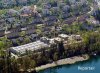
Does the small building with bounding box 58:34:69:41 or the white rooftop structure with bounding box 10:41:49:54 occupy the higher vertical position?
the white rooftop structure with bounding box 10:41:49:54

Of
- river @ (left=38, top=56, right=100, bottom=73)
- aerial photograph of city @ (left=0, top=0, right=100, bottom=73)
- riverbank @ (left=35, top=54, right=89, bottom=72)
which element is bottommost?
river @ (left=38, top=56, right=100, bottom=73)

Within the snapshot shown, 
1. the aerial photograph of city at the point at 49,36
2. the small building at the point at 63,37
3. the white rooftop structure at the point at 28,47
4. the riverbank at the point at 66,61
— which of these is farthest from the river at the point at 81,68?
the small building at the point at 63,37

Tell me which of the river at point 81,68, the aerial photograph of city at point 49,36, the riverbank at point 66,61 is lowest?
the river at point 81,68

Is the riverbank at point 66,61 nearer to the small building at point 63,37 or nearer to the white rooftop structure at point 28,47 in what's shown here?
the white rooftop structure at point 28,47

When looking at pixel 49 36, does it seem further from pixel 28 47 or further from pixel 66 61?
pixel 66 61

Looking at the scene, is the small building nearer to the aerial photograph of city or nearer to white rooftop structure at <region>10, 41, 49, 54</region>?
the aerial photograph of city

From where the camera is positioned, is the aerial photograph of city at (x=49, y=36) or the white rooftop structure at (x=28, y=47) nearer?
the aerial photograph of city at (x=49, y=36)

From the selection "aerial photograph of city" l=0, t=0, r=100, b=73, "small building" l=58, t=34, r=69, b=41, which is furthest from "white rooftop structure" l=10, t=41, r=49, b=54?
"small building" l=58, t=34, r=69, b=41

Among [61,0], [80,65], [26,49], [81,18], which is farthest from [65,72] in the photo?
[61,0]

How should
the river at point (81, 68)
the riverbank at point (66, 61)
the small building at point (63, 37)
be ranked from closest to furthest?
the river at point (81, 68), the riverbank at point (66, 61), the small building at point (63, 37)
